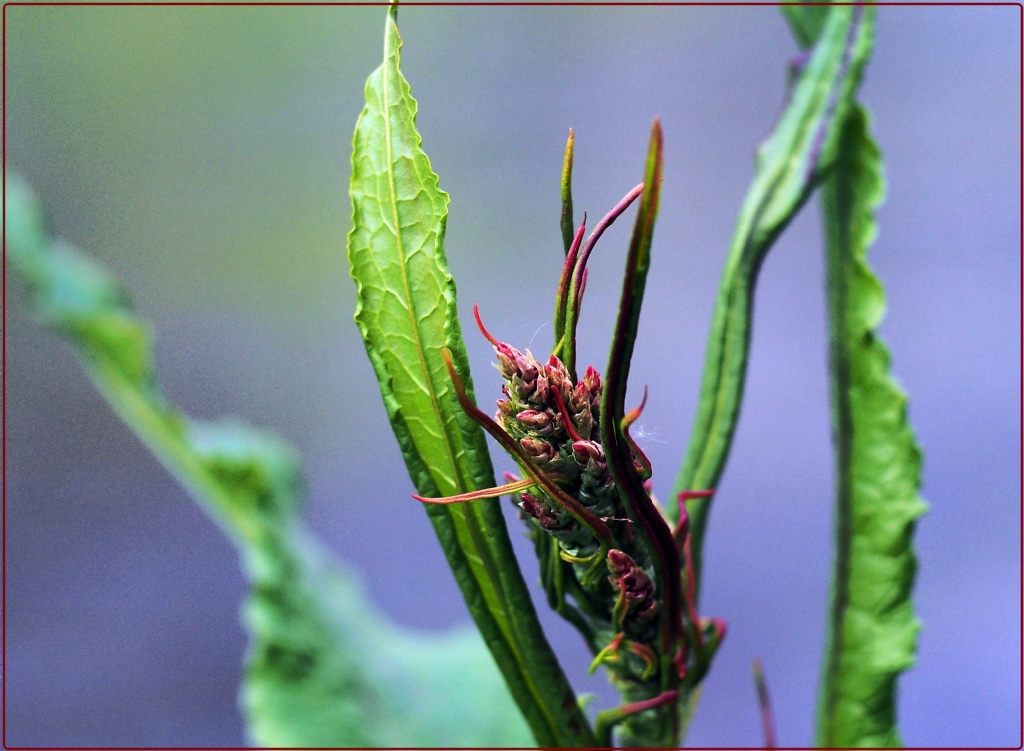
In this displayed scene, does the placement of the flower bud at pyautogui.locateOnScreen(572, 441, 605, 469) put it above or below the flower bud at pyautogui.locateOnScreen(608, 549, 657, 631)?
above

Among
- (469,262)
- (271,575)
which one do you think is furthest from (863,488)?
(469,262)

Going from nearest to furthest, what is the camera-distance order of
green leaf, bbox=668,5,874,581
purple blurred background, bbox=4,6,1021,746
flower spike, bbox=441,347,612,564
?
flower spike, bbox=441,347,612,564 → green leaf, bbox=668,5,874,581 → purple blurred background, bbox=4,6,1021,746

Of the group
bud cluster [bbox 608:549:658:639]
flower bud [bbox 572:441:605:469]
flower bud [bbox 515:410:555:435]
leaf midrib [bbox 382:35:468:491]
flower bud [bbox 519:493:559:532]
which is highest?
leaf midrib [bbox 382:35:468:491]

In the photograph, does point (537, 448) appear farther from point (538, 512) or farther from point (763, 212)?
point (763, 212)

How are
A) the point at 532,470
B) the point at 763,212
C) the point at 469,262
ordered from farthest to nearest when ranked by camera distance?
the point at 469,262
the point at 763,212
the point at 532,470

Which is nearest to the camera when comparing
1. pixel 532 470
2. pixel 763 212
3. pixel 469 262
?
pixel 532 470

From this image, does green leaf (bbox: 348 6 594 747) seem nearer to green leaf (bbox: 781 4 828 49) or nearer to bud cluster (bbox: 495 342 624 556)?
bud cluster (bbox: 495 342 624 556)

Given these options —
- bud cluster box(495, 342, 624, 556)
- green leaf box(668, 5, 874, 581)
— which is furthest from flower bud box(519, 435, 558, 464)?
green leaf box(668, 5, 874, 581)
